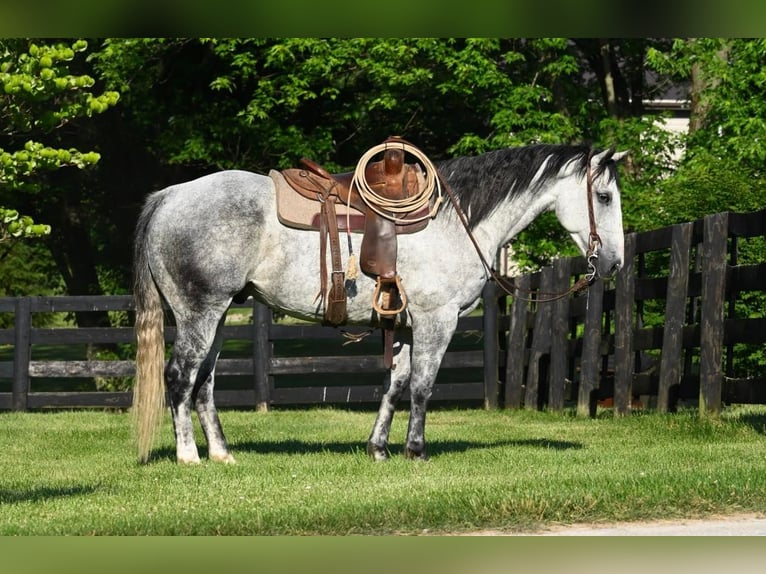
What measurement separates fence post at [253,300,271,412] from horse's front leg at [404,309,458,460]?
6792 millimetres

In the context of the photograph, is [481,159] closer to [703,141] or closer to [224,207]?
[224,207]

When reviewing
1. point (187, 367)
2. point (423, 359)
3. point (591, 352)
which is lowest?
point (591, 352)

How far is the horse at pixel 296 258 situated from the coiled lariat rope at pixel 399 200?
145 millimetres

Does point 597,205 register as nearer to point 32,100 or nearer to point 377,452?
point 377,452

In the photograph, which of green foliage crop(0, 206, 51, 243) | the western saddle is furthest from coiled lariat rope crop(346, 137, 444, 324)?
green foliage crop(0, 206, 51, 243)

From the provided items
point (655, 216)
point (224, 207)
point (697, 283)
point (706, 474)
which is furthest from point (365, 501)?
point (655, 216)

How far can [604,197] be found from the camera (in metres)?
8.34

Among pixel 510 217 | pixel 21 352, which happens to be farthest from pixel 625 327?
pixel 21 352

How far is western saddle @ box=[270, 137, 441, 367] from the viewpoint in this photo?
316 inches

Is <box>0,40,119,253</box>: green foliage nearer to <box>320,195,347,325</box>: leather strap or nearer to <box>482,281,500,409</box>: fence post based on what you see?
<box>320,195,347,325</box>: leather strap

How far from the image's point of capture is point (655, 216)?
1469cm

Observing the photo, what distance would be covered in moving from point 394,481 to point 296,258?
1.90 m

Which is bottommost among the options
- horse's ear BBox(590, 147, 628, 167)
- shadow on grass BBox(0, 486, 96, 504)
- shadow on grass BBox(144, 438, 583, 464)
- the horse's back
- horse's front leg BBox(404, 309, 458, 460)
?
shadow on grass BBox(144, 438, 583, 464)

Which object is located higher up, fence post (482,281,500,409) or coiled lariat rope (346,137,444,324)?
coiled lariat rope (346,137,444,324)
